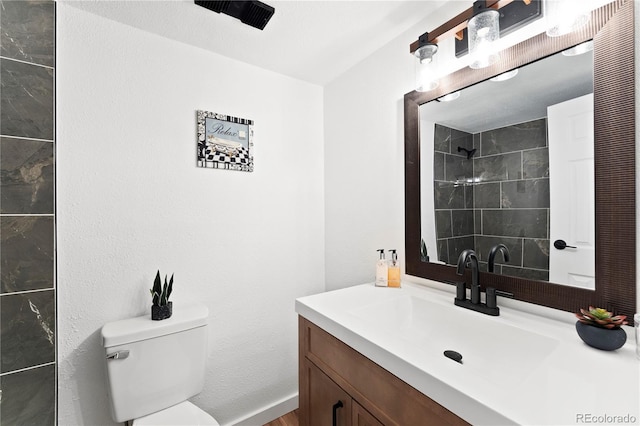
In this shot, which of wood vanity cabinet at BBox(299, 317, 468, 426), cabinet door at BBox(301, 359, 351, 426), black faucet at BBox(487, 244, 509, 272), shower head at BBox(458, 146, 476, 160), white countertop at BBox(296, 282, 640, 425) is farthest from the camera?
shower head at BBox(458, 146, 476, 160)

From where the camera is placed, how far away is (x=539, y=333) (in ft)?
2.81

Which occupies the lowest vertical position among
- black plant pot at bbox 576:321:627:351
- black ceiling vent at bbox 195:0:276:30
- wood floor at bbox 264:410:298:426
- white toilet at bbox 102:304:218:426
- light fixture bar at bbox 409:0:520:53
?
wood floor at bbox 264:410:298:426

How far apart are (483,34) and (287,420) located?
224cm

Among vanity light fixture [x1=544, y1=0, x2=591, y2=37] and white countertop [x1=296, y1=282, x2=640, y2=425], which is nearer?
white countertop [x1=296, y1=282, x2=640, y2=425]

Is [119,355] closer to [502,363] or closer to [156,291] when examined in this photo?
[156,291]

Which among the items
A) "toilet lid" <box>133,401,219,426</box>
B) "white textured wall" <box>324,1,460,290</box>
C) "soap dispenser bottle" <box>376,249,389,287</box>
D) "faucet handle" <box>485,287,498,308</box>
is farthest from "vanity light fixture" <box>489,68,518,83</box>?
"toilet lid" <box>133,401,219,426</box>

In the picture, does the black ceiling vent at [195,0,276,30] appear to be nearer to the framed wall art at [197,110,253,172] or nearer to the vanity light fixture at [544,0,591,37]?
the framed wall art at [197,110,253,172]

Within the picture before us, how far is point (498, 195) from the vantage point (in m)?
1.11

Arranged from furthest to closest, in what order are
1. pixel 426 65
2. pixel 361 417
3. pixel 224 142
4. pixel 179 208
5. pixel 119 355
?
pixel 224 142, pixel 179 208, pixel 426 65, pixel 119 355, pixel 361 417

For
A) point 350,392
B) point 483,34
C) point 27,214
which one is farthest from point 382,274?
point 27,214

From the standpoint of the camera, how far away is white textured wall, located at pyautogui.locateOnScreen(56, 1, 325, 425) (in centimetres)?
129

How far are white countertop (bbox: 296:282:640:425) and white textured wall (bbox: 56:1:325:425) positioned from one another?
2.32 feet

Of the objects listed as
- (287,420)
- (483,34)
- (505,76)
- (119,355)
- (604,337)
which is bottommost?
(287,420)

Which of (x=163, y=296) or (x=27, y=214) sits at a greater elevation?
(x=27, y=214)
